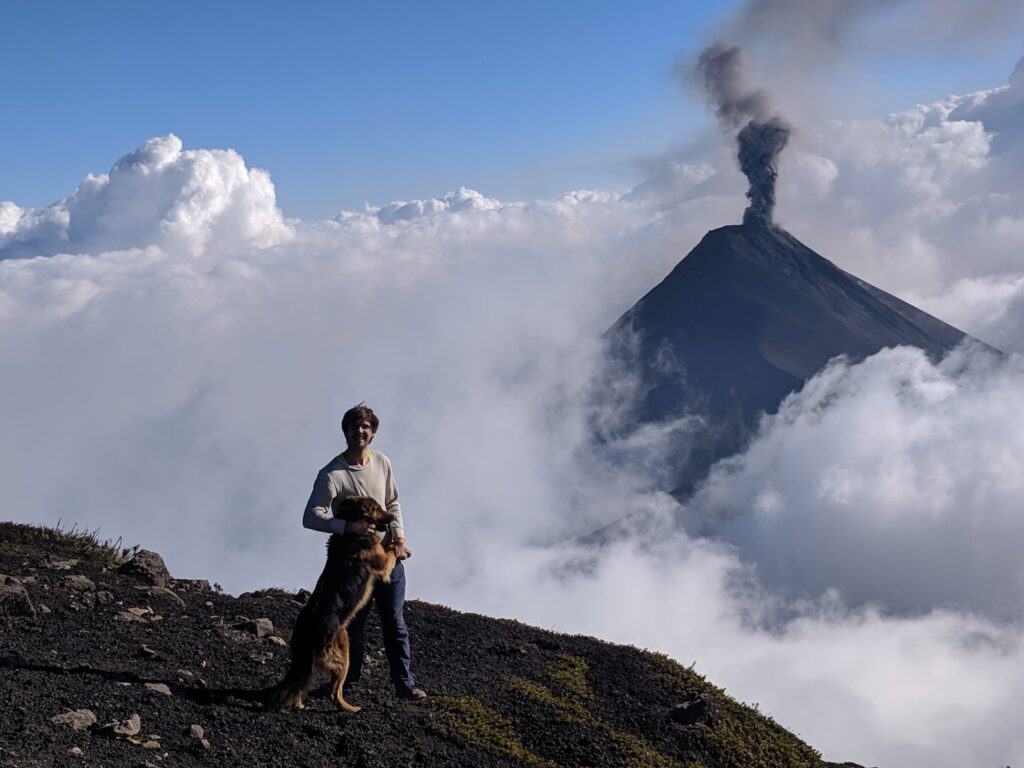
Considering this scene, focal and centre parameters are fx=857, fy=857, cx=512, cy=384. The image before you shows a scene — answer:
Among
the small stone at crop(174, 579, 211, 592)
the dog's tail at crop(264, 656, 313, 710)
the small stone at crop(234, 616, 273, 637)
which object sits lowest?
the dog's tail at crop(264, 656, 313, 710)

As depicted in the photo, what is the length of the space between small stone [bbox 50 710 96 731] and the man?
226cm

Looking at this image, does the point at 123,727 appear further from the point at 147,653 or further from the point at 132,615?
the point at 132,615

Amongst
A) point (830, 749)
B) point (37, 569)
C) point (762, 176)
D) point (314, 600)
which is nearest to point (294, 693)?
point (314, 600)

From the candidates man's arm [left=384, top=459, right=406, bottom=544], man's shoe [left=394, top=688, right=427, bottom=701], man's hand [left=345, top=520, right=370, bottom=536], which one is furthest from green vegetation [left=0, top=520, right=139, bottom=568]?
man's hand [left=345, top=520, right=370, bottom=536]

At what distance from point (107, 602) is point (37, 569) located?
2136mm

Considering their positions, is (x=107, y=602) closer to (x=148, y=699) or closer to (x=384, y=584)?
(x=148, y=699)

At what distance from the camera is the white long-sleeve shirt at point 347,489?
7.52 m

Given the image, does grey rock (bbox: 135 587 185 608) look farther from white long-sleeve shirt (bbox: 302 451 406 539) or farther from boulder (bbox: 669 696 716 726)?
boulder (bbox: 669 696 716 726)

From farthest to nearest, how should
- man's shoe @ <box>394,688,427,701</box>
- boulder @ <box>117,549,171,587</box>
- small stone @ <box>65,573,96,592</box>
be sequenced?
boulder @ <box>117,549,171,587</box> → small stone @ <box>65,573,96,592</box> → man's shoe @ <box>394,688,427,701</box>

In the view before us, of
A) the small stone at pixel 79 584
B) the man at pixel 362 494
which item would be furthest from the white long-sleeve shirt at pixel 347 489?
the small stone at pixel 79 584

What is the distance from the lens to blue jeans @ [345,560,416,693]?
809 cm

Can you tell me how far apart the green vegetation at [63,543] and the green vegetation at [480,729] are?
7394 mm

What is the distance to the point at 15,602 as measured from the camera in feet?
33.0

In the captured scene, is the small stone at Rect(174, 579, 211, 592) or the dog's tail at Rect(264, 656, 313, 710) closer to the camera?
the dog's tail at Rect(264, 656, 313, 710)
